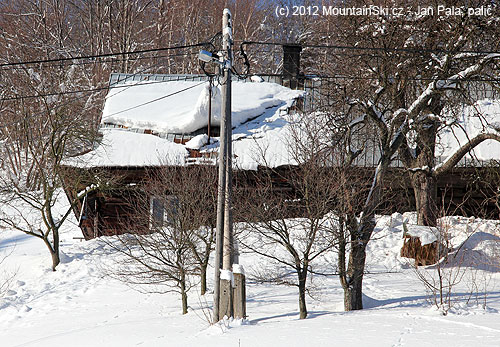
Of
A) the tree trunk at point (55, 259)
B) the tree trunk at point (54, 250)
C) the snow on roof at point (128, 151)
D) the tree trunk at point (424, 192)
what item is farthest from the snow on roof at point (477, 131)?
the tree trunk at point (55, 259)

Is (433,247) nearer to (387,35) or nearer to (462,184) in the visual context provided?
(462,184)

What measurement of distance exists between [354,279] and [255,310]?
7.10ft

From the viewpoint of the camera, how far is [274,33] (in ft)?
114

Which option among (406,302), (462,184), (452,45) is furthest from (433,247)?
(452,45)

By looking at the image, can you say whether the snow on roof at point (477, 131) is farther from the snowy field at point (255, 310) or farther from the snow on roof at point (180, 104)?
the snow on roof at point (180, 104)

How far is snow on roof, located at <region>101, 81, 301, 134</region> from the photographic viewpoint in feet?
54.8

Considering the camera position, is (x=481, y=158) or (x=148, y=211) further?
(x=481, y=158)

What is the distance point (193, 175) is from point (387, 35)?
18.7ft

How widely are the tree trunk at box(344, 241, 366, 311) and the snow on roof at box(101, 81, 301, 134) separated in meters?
7.79

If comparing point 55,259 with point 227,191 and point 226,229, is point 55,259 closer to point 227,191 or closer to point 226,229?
point 226,229

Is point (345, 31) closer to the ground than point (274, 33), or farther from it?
closer to the ground

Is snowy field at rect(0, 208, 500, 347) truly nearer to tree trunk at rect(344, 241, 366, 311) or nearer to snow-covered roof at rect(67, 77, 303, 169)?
tree trunk at rect(344, 241, 366, 311)

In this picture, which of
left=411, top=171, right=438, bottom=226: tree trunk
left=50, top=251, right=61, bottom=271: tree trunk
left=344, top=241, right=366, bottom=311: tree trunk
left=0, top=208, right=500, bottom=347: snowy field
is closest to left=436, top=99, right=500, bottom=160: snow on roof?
left=411, top=171, right=438, bottom=226: tree trunk

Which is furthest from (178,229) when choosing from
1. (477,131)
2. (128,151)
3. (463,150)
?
(477,131)
